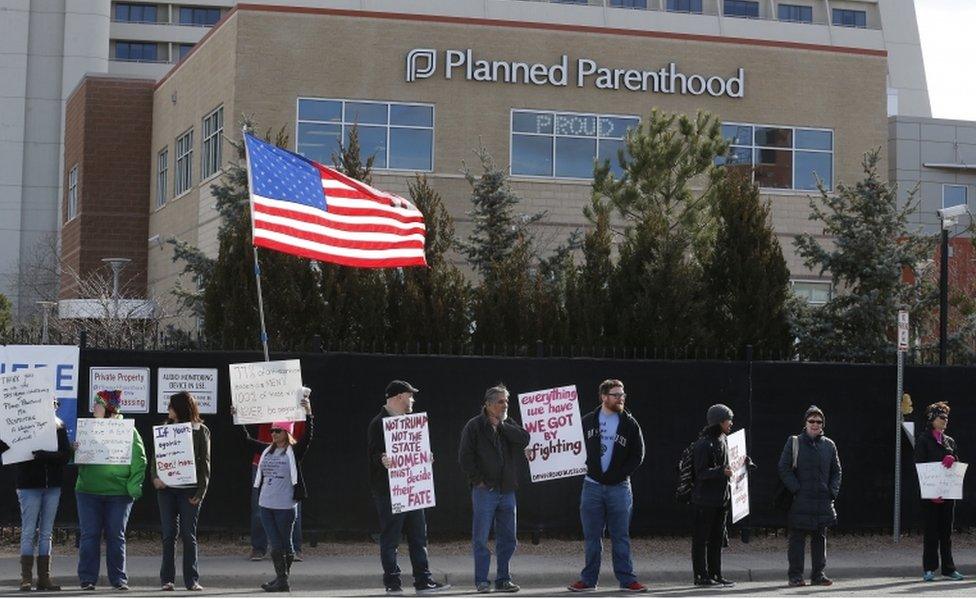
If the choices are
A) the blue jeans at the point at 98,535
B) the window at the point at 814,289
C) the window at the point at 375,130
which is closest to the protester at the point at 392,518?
the blue jeans at the point at 98,535

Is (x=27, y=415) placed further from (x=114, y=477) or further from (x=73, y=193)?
(x=73, y=193)

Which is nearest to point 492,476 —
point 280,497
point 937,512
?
point 280,497

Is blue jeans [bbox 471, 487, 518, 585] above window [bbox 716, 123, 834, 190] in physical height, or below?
below

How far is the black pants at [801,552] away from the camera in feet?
45.1

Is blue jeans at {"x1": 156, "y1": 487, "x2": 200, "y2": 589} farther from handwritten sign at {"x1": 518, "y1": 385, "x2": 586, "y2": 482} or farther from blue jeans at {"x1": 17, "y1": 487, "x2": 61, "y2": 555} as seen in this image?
handwritten sign at {"x1": 518, "y1": 385, "x2": 586, "y2": 482}

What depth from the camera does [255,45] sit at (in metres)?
33.7

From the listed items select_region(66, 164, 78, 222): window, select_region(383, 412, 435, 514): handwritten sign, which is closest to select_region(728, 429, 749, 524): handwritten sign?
select_region(383, 412, 435, 514): handwritten sign

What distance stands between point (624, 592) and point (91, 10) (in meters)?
69.8

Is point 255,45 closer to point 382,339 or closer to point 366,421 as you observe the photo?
point 382,339

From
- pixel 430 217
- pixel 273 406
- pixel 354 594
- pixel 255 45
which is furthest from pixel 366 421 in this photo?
pixel 255 45

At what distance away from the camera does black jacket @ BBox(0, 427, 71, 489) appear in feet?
40.9

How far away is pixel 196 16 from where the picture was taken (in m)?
86.0

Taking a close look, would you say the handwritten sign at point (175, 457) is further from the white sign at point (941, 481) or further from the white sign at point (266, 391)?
the white sign at point (941, 481)

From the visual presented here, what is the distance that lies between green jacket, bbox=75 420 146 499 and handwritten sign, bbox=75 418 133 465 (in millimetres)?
53
